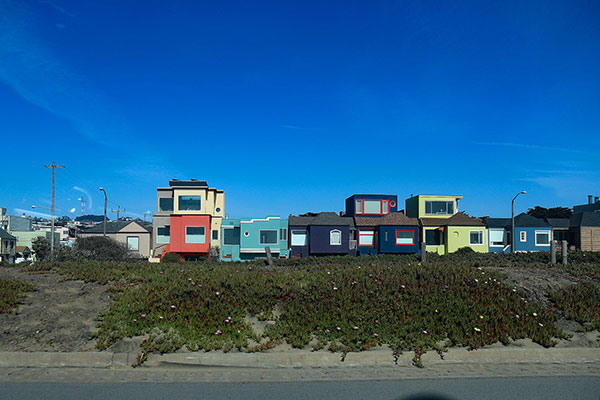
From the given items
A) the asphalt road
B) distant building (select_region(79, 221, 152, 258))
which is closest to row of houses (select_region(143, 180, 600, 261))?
distant building (select_region(79, 221, 152, 258))

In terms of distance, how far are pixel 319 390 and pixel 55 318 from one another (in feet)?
18.4

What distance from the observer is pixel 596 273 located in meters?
12.9

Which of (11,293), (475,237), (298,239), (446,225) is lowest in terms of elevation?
(11,293)

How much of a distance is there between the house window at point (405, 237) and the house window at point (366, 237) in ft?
8.28

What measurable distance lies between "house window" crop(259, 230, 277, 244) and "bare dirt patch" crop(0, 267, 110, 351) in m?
32.7

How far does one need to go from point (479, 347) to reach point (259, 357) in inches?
154

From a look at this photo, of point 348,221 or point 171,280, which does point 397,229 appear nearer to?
point 348,221

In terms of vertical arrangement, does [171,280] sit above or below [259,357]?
above

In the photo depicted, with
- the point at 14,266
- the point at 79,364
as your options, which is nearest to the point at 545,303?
the point at 79,364

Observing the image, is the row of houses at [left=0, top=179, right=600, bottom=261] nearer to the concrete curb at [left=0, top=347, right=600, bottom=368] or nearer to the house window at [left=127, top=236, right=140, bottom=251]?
the house window at [left=127, top=236, right=140, bottom=251]

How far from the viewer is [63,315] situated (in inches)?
354

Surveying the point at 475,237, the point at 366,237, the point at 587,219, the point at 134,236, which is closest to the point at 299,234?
the point at 366,237

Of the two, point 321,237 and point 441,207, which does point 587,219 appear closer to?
point 441,207

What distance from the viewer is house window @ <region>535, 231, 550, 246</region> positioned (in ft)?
160
